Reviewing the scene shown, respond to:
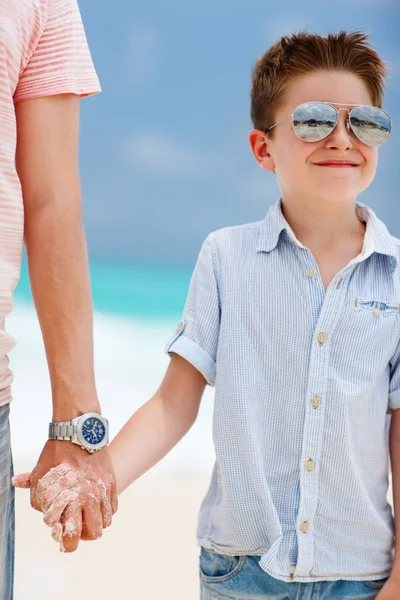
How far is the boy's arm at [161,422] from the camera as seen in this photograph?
157 cm

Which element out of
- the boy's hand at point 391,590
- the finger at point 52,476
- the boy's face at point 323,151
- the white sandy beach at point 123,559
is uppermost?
the boy's face at point 323,151

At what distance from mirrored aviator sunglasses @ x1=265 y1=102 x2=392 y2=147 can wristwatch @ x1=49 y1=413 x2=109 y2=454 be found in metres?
0.70

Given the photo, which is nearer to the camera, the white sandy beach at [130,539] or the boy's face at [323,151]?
the boy's face at [323,151]

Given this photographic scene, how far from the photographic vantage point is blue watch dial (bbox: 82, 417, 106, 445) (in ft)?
4.30

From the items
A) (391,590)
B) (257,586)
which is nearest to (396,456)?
(391,590)

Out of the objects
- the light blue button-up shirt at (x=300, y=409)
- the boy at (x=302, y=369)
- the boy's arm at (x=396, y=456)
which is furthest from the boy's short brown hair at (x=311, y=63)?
the boy's arm at (x=396, y=456)

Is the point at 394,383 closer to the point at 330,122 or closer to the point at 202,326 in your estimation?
the point at 202,326

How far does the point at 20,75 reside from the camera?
4.33 feet

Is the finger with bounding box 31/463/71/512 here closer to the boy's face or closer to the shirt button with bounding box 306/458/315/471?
the shirt button with bounding box 306/458/315/471

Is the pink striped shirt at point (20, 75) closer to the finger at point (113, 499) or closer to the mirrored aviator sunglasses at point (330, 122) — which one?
the finger at point (113, 499)

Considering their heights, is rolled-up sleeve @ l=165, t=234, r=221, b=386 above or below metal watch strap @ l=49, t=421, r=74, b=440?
above

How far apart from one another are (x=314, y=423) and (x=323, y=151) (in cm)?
52

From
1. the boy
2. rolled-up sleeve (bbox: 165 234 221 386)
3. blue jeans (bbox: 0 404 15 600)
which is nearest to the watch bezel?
blue jeans (bbox: 0 404 15 600)

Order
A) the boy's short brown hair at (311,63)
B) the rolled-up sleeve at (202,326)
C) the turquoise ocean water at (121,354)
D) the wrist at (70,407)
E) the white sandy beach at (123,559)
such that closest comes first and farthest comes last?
the wrist at (70,407) < the rolled-up sleeve at (202,326) < the boy's short brown hair at (311,63) < the white sandy beach at (123,559) < the turquoise ocean water at (121,354)
